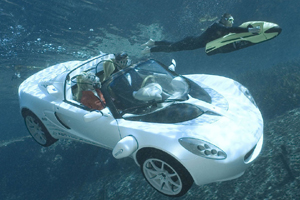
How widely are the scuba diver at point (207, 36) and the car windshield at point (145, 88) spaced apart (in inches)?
64.1

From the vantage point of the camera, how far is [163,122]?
2.92 m

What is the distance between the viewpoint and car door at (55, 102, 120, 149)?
3.16 m

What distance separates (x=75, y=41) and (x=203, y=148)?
14.2 metres

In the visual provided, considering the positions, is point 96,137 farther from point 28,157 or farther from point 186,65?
point 186,65

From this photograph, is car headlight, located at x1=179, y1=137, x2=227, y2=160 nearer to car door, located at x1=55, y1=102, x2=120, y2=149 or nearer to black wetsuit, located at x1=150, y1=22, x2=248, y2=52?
car door, located at x1=55, y1=102, x2=120, y2=149

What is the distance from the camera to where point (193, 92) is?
3602 mm

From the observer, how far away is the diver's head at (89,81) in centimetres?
367

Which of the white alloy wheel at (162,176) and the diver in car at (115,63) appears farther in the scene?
the diver in car at (115,63)

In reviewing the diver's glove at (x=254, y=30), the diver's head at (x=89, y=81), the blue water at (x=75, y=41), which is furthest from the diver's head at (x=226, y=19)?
the blue water at (x=75, y=41)

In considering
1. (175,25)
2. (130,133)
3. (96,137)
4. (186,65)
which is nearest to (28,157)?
(96,137)

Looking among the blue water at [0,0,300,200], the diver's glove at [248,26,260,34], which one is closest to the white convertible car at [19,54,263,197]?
the blue water at [0,0,300,200]

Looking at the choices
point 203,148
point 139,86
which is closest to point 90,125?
point 139,86

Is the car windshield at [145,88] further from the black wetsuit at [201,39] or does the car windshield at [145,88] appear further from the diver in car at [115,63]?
the black wetsuit at [201,39]

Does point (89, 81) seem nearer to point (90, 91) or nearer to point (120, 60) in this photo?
point (90, 91)
